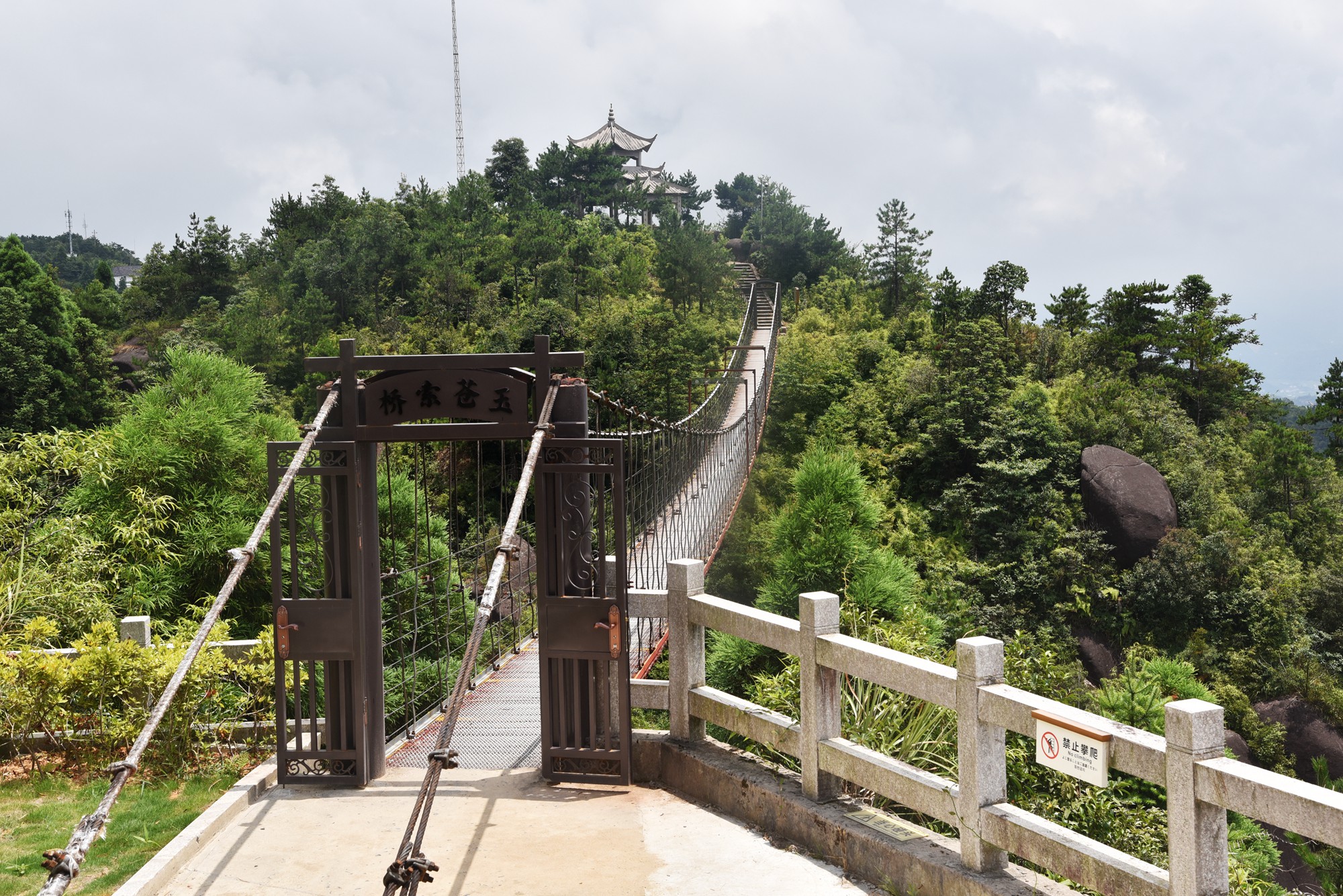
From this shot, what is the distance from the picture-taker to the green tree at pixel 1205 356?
72.3ft

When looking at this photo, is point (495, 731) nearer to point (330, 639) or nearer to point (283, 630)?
point (330, 639)

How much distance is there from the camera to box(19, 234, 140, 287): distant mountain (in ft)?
170

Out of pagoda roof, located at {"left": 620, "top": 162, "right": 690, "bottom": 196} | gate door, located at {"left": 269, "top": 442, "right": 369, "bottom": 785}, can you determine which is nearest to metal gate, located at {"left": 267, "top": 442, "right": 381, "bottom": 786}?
gate door, located at {"left": 269, "top": 442, "right": 369, "bottom": 785}

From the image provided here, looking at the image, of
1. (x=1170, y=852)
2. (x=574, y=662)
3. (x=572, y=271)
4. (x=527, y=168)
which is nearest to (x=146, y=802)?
(x=574, y=662)

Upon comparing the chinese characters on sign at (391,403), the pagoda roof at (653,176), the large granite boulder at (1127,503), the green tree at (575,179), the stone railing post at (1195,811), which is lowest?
the large granite boulder at (1127,503)

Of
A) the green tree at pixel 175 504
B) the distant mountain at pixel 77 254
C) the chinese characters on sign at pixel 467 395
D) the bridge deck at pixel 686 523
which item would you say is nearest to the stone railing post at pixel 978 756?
the chinese characters on sign at pixel 467 395

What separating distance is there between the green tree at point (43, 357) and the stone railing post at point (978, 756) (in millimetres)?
18501

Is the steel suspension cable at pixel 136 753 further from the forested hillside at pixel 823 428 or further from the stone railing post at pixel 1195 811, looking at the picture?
the forested hillside at pixel 823 428

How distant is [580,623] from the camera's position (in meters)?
3.74

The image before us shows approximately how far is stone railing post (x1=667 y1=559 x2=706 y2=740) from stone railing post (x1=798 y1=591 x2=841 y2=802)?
0.59 metres

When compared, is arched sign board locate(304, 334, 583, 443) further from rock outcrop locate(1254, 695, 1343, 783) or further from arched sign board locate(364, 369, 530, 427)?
rock outcrop locate(1254, 695, 1343, 783)

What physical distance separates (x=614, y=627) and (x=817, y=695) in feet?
2.62

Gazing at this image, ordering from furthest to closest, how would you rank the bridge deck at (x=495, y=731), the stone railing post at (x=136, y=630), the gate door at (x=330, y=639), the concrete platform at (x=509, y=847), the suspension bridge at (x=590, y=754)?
the stone railing post at (x=136, y=630)
the bridge deck at (x=495, y=731)
the gate door at (x=330, y=639)
the concrete platform at (x=509, y=847)
the suspension bridge at (x=590, y=754)

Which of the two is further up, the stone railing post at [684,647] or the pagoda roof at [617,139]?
the pagoda roof at [617,139]
